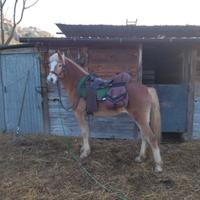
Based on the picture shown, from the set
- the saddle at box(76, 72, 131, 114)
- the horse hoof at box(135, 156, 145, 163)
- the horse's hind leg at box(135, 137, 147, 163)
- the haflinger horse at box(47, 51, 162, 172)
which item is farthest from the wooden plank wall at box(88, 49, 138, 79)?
the horse hoof at box(135, 156, 145, 163)

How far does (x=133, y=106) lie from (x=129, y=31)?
3726 mm

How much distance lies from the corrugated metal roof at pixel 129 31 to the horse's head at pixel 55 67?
2726 mm

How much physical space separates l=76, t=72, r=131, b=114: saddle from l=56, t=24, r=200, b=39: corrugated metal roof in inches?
117

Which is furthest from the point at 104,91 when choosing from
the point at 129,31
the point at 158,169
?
the point at 129,31

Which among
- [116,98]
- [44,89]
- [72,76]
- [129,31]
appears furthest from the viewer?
[129,31]

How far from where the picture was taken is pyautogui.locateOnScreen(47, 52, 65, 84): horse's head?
3791 millimetres

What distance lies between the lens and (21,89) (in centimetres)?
582

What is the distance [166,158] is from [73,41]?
2899 millimetres

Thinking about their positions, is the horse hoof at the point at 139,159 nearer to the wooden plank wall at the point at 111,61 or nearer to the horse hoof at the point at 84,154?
the horse hoof at the point at 84,154

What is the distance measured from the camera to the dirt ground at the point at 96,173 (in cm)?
297

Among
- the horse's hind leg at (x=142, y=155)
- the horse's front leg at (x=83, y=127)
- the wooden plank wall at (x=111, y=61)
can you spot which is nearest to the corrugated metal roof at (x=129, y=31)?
the wooden plank wall at (x=111, y=61)

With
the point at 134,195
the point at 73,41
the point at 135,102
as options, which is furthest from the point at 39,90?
the point at 134,195

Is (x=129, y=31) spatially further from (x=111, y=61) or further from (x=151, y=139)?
(x=151, y=139)

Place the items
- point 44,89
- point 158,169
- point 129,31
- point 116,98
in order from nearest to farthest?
point 158,169
point 116,98
point 44,89
point 129,31
